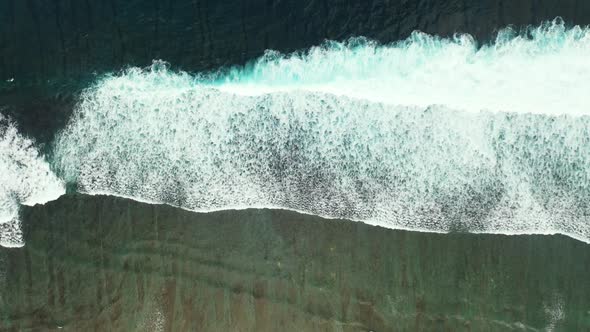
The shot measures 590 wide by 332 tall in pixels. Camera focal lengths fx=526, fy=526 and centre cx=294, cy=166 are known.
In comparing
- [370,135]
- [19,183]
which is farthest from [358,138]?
[19,183]

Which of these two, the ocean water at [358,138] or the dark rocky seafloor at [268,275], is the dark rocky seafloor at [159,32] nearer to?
the ocean water at [358,138]

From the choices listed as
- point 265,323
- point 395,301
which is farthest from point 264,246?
point 395,301

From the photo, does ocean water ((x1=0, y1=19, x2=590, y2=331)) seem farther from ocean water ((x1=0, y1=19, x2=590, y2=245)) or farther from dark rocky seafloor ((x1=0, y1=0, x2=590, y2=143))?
dark rocky seafloor ((x1=0, y1=0, x2=590, y2=143))

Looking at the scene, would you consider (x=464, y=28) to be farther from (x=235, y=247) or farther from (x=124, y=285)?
(x=124, y=285)

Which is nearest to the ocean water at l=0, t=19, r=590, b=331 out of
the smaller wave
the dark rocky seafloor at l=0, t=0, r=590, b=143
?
the smaller wave

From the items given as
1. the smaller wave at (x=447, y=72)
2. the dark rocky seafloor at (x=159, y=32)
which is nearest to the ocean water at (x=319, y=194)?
the smaller wave at (x=447, y=72)

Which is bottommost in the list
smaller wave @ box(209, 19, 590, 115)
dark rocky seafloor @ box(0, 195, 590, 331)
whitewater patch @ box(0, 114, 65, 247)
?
dark rocky seafloor @ box(0, 195, 590, 331)
